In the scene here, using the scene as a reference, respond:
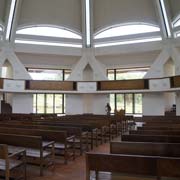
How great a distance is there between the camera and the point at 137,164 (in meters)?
2.88

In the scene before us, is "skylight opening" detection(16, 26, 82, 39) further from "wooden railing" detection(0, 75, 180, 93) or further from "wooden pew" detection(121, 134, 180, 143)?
"wooden pew" detection(121, 134, 180, 143)

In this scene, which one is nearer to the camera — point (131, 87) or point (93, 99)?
point (131, 87)

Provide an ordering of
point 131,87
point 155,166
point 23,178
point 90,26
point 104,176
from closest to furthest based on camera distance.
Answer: point 155,166, point 104,176, point 23,178, point 131,87, point 90,26

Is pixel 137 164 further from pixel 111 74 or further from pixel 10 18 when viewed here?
pixel 111 74

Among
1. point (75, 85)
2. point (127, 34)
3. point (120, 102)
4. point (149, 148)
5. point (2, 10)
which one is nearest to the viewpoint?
point (149, 148)

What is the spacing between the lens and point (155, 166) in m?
2.83

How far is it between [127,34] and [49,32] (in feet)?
22.0

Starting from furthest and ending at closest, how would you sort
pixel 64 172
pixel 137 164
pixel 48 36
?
pixel 48 36
pixel 64 172
pixel 137 164

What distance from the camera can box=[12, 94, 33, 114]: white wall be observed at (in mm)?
19039

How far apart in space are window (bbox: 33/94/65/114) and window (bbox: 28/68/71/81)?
173cm

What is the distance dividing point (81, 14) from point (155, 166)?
61.6 feet

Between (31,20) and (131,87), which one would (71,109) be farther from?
(31,20)

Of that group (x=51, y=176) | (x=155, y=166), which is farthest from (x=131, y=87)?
(x=155, y=166)

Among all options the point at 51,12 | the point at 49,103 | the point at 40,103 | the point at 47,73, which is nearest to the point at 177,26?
the point at 51,12
